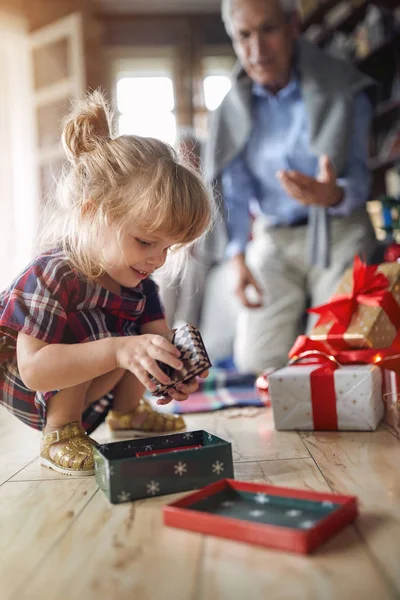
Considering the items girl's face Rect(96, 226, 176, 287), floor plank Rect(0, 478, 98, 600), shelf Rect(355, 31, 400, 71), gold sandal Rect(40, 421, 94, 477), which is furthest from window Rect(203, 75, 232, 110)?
floor plank Rect(0, 478, 98, 600)

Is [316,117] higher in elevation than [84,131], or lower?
higher

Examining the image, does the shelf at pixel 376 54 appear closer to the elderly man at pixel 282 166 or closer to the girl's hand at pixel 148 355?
the elderly man at pixel 282 166

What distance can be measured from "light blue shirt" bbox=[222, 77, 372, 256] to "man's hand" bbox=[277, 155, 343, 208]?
13 centimetres

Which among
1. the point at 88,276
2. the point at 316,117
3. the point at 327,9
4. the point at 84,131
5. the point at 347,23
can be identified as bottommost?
the point at 88,276

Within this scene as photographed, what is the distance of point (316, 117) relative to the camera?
2021 mm

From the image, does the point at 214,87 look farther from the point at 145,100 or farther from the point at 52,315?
the point at 52,315

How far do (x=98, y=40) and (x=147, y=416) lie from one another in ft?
12.9

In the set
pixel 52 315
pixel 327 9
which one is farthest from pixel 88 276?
pixel 327 9

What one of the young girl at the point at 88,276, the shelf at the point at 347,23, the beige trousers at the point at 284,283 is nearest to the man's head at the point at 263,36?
the beige trousers at the point at 284,283

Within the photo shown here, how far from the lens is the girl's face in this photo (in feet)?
3.70

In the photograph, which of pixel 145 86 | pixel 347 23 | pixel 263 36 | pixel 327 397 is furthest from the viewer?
pixel 145 86

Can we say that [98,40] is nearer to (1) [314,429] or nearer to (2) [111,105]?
(2) [111,105]

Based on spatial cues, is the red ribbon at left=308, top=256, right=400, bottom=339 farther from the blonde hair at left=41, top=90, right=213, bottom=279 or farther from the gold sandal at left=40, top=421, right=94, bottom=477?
the gold sandal at left=40, top=421, right=94, bottom=477

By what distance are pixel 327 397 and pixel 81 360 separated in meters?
0.51
